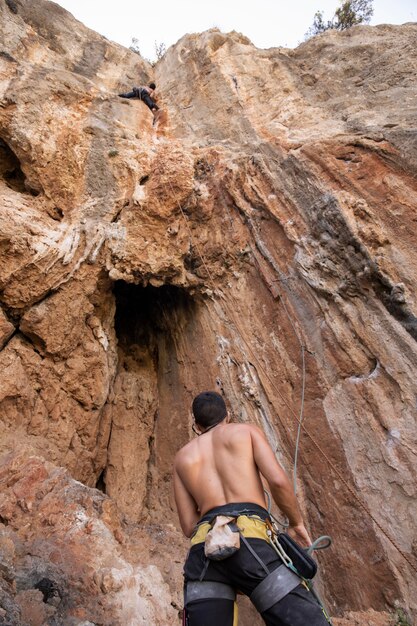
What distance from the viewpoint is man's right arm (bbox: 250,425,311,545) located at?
2631mm

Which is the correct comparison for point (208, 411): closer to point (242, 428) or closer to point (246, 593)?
point (242, 428)

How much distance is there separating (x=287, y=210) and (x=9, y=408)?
506 cm

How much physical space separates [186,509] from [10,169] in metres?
6.76

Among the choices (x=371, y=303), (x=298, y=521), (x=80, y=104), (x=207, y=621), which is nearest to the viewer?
(x=207, y=621)

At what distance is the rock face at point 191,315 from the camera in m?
4.03

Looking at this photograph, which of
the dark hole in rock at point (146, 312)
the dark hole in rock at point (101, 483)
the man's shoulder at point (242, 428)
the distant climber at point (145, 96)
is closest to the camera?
the man's shoulder at point (242, 428)

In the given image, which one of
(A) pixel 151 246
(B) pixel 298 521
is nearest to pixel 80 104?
(A) pixel 151 246

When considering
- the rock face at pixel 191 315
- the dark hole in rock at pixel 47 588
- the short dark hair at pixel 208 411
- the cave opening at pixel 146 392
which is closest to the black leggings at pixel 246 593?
the short dark hair at pixel 208 411

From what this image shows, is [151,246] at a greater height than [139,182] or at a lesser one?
lesser

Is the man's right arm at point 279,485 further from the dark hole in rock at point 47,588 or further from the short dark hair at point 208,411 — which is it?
the dark hole in rock at point 47,588

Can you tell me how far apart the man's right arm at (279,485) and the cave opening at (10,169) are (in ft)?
21.0

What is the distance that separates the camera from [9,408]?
510 centimetres

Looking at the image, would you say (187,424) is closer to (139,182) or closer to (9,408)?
(9,408)

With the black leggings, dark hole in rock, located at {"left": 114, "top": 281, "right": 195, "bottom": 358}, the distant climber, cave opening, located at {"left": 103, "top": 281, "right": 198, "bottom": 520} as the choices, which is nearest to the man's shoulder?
the black leggings
